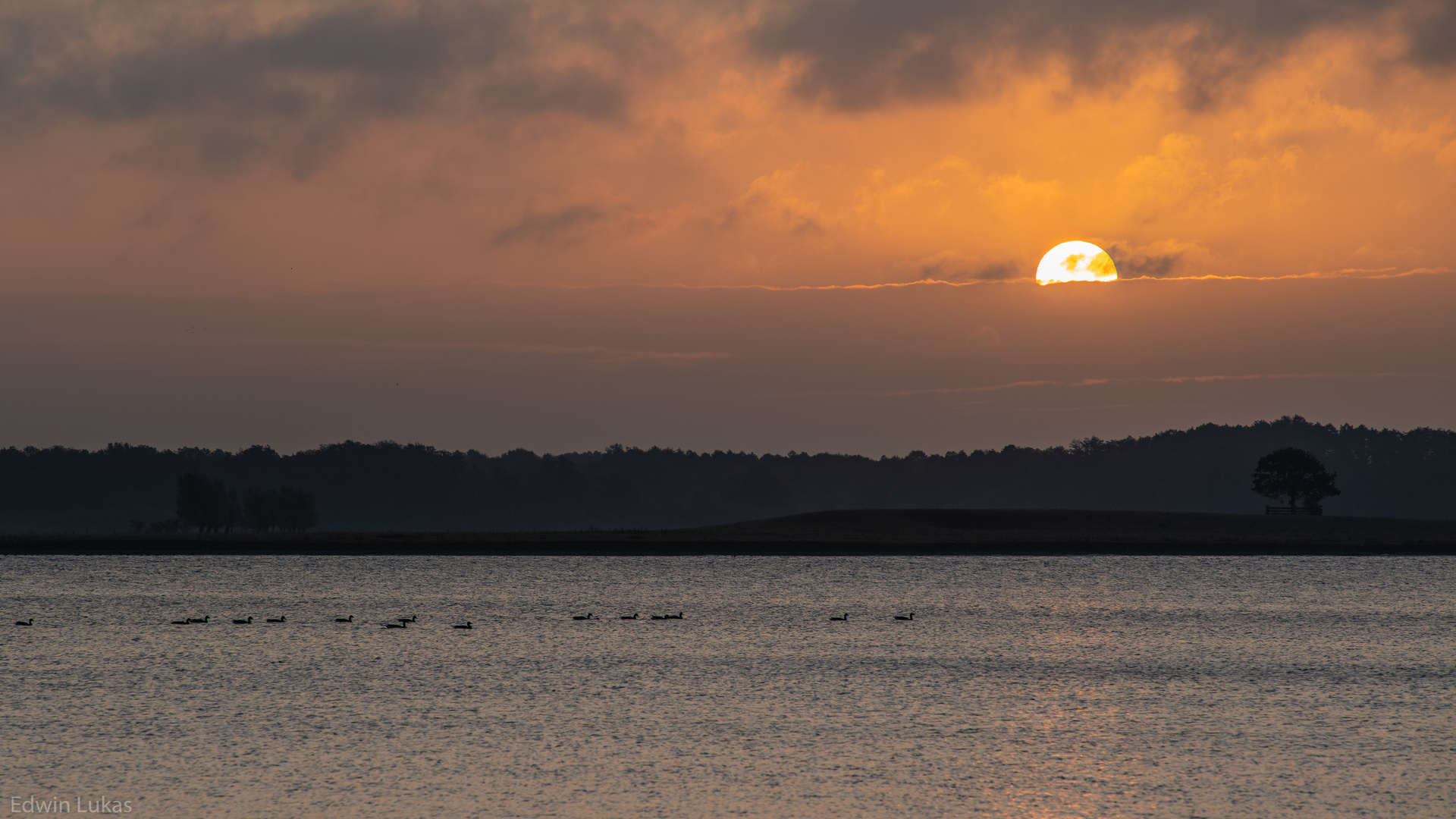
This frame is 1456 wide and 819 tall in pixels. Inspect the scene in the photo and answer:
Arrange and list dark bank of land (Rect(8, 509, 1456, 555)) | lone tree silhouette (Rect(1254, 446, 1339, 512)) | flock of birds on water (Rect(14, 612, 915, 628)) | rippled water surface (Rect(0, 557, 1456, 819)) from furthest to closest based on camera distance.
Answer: lone tree silhouette (Rect(1254, 446, 1339, 512)) → dark bank of land (Rect(8, 509, 1456, 555)) → flock of birds on water (Rect(14, 612, 915, 628)) → rippled water surface (Rect(0, 557, 1456, 819))

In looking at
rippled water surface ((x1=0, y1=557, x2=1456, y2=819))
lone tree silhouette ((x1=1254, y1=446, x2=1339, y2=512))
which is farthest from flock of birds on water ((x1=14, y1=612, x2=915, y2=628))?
lone tree silhouette ((x1=1254, y1=446, x2=1339, y2=512))

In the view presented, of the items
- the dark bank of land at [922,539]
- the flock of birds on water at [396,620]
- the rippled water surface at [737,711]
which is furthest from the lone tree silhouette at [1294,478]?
the flock of birds on water at [396,620]

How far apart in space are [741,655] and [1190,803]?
1281 inches

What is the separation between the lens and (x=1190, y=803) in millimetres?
28500

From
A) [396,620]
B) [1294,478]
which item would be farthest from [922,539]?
[396,620]

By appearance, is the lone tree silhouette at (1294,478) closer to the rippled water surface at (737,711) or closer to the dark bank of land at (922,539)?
the dark bank of land at (922,539)

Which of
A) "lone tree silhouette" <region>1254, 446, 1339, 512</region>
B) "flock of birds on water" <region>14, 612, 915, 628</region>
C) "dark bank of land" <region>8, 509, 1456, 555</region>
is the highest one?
"lone tree silhouette" <region>1254, 446, 1339, 512</region>

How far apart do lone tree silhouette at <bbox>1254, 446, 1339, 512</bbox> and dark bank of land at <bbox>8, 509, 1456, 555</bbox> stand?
3.85 metres

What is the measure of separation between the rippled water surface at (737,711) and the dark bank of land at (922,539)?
5852 centimetres

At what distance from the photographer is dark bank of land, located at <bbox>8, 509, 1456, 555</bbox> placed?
152 m

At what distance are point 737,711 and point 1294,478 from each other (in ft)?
500

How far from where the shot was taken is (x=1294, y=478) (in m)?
173

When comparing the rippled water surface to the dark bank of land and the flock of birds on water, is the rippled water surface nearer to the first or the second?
the flock of birds on water

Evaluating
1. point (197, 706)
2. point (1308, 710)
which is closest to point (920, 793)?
point (1308, 710)
